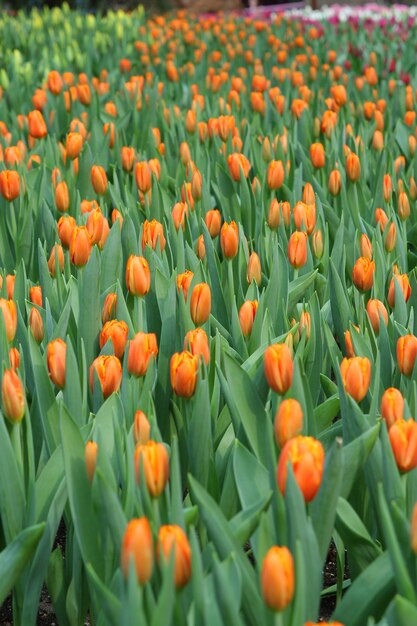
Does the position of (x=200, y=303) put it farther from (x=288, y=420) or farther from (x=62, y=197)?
(x=62, y=197)

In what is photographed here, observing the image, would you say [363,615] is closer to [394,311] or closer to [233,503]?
[233,503]

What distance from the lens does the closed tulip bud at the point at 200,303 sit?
1.57 m

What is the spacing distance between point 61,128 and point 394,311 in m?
2.51

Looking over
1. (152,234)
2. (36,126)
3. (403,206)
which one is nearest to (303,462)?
(152,234)

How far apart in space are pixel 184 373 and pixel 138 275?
41 centimetres

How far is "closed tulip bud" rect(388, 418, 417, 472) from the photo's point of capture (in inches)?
44.8

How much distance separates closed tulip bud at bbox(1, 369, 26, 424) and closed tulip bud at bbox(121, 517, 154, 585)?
453 mm

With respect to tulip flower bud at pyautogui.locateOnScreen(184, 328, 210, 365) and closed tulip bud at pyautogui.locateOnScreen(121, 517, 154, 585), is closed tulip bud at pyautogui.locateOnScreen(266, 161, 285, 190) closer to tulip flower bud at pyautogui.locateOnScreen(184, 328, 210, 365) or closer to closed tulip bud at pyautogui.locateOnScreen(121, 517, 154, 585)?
tulip flower bud at pyautogui.locateOnScreen(184, 328, 210, 365)

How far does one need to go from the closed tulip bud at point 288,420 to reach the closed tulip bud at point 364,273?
26.8 inches

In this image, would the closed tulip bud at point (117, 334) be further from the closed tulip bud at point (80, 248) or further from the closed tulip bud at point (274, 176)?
the closed tulip bud at point (274, 176)

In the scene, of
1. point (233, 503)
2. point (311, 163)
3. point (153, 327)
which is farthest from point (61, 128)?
point (233, 503)

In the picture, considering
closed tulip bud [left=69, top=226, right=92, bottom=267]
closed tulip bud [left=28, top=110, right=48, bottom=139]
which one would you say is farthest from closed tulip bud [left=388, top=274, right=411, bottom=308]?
closed tulip bud [left=28, top=110, right=48, bottom=139]

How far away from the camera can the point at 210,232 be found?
7.31ft

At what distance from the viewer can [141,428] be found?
1.23 meters
